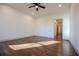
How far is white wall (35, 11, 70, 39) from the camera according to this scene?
7.52 feet

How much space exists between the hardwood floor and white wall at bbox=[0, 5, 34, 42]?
4.7 inches

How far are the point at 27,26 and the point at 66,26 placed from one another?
0.80 m

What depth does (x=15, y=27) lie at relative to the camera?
2334 mm

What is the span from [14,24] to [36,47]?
65cm

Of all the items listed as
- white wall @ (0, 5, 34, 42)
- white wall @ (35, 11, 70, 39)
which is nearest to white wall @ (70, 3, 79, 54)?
white wall @ (35, 11, 70, 39)

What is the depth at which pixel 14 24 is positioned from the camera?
2.33 meters

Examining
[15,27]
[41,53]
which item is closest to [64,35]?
[41,53]

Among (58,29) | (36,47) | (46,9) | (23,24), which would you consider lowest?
(36,47)

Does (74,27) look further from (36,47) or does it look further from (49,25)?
(36,47)

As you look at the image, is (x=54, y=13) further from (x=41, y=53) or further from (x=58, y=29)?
(x=41, y=53)

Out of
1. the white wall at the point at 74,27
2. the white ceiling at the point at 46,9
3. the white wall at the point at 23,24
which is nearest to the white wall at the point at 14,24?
the white wall at the point at 23,24

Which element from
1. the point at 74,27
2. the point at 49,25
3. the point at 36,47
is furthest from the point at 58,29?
the point at 36,47

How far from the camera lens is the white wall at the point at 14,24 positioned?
7.22 ft

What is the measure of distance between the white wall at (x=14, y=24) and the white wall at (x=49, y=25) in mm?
154
